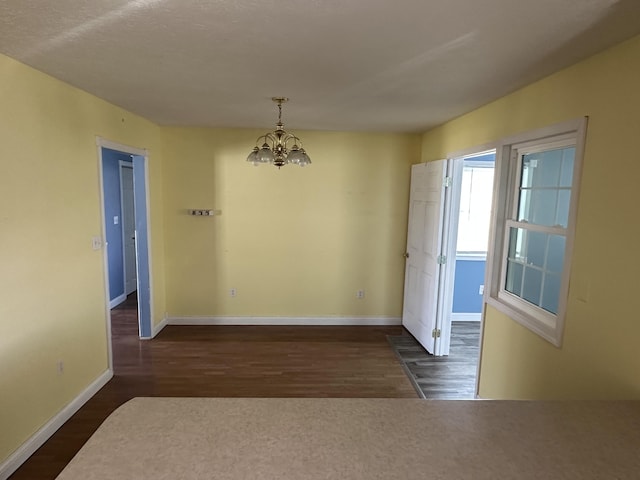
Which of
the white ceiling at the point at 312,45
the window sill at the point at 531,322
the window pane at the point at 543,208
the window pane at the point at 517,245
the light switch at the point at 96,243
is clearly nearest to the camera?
the white ceiling at the point at 312,45

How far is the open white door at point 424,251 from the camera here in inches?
145

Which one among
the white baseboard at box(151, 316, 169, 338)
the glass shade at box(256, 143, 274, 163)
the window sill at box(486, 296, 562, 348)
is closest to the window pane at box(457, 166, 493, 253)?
the window sill at box(486, 296, 562, 348)

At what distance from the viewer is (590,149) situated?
5.84 feet

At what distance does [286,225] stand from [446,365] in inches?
95.0

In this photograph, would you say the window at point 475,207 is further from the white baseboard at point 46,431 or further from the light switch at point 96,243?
the white baseboard at point 46,431

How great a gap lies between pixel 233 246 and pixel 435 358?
270 cm

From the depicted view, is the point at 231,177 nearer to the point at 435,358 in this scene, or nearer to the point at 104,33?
the point at 104,33

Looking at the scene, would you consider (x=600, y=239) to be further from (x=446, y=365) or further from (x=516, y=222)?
(x=446, y=365)

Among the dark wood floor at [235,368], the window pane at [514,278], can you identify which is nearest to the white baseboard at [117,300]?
the dark wood floor at [235,368]

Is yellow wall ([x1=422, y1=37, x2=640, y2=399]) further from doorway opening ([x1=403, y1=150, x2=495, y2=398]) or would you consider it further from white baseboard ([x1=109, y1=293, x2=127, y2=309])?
white baseboard ([x1=109, y1=293, x2=127, y2=309])

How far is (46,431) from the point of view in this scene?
236 centimetres

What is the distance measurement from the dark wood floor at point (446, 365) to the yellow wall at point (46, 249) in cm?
284

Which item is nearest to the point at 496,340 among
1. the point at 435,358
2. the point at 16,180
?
the point at 435,358

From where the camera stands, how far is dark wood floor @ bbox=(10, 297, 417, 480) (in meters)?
2.65
